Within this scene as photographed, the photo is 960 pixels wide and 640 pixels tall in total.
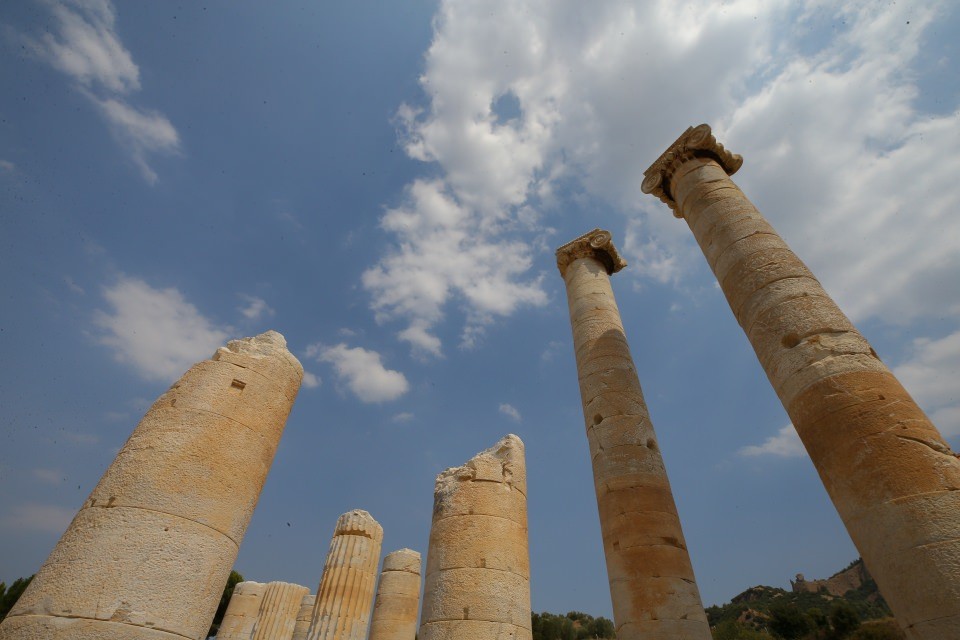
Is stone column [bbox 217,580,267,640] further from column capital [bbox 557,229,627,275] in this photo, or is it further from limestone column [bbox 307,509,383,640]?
column capital [bbox 557,229,627,275]

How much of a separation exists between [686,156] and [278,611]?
17.3 metres

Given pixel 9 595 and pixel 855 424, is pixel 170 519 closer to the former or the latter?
pixel 855 424

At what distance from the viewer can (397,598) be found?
13.1 metres

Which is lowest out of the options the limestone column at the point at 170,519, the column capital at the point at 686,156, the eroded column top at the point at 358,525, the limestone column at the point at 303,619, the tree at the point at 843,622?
the limestone column at the point at 170,519

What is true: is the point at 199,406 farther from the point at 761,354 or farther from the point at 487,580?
the point at 761,354

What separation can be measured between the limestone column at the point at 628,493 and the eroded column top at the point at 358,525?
506 centimetres

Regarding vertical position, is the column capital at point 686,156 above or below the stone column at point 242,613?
above

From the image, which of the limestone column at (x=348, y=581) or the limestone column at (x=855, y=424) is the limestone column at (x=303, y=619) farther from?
the limestone column at (x=855, y=424)

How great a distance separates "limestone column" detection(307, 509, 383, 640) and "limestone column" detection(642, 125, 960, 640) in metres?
8.74

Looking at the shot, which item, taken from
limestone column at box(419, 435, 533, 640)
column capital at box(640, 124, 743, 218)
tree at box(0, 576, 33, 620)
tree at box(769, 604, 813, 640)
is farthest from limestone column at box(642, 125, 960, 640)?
tree at box(0, 576, 33, 620)

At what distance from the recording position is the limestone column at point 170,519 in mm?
3637

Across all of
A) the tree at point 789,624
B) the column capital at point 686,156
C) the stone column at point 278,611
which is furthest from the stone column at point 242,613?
the tree at point 789,624

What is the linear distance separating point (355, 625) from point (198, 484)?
7645mm

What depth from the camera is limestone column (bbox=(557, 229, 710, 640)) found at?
8.19 metres
